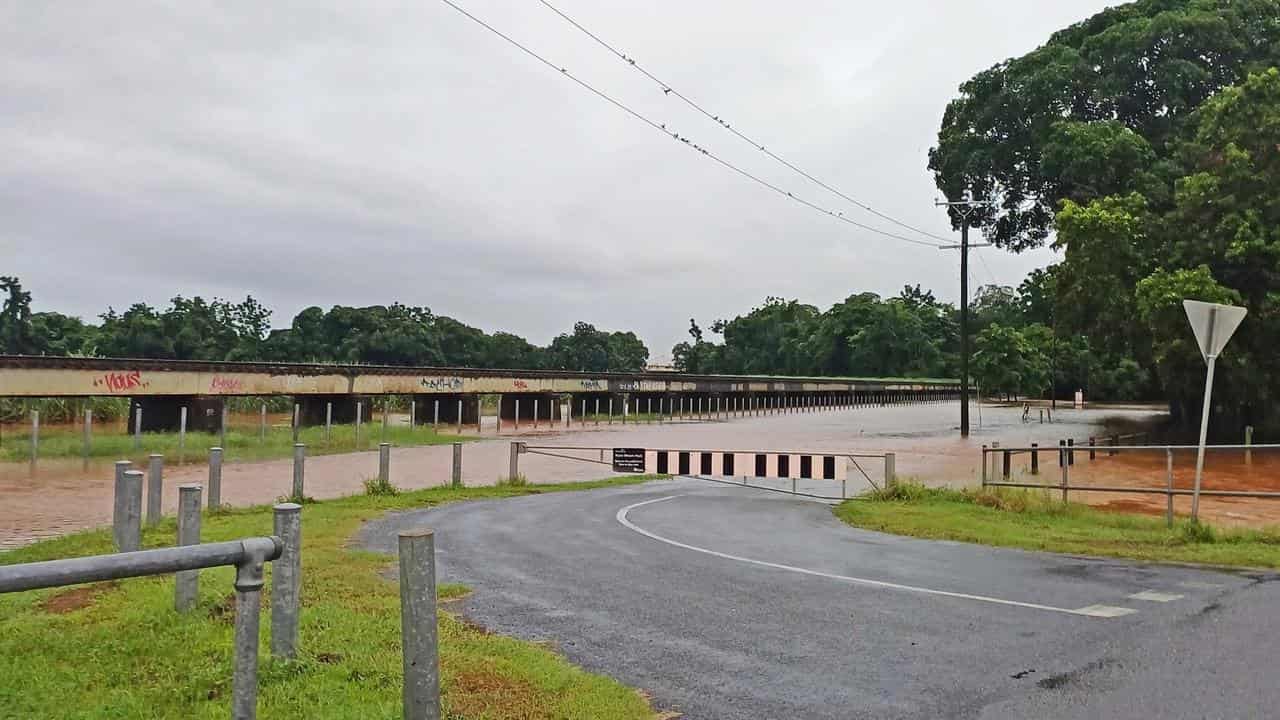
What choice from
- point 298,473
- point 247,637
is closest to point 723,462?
point 298,473

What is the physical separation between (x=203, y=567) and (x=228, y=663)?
91.1 inches

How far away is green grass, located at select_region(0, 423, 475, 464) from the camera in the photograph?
2941 cm

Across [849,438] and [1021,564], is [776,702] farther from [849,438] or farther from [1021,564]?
[849,438]

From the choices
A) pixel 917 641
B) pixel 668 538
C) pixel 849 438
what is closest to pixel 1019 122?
pixel 849 438

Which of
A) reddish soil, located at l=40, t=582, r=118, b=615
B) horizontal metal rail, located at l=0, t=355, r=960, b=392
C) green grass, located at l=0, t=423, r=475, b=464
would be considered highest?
horizontal metal rail, located at l=0, t=355, r=960, b=392

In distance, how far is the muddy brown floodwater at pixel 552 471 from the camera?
1678 centimetres

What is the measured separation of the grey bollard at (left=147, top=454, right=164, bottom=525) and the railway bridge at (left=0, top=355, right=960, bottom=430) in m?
20.3

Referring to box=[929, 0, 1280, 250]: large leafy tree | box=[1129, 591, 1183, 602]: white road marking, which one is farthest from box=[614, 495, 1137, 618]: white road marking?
box=[929, 0, 1280, 250]: large leafy tree

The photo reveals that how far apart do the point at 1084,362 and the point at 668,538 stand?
3367 inches

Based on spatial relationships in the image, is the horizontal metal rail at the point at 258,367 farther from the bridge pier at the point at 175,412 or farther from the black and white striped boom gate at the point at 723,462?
the black and white striped boom gate at the point at 723,462

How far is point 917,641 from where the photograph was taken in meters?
6.45

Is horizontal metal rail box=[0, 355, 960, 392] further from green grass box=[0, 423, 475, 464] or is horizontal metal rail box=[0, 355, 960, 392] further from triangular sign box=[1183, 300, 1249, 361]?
triangular sign box=[1183, 300, 1249, 361]

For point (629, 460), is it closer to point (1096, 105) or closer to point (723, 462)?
point (723, 462)

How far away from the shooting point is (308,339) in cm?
9269
